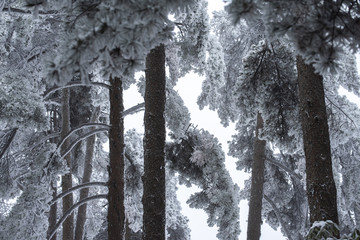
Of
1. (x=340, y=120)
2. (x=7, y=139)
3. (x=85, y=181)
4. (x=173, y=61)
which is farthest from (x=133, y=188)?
(x=340, y=120)

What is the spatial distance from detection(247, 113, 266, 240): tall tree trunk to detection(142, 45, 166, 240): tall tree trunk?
16.5 feet

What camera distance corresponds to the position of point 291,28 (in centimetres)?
342

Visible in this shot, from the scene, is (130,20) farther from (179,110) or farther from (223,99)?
(223,99)

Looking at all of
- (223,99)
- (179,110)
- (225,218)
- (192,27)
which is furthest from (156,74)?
(223,99)

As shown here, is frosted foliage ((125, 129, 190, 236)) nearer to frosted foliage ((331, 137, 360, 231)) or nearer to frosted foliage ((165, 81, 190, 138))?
frosted foliage ((165, 81, 190, 138))

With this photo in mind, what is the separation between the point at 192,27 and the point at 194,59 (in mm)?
841

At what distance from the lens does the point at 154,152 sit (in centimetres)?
620

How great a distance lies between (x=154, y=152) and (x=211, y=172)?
3.76 meters

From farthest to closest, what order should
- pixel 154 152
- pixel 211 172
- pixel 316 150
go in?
pixel 211 172, pixel 154 152, pixel 316 150

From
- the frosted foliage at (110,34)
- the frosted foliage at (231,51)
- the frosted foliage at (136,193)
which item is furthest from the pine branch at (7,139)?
the frosted foliage at (110,34)

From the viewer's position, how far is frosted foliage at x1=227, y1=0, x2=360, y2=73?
3289mm

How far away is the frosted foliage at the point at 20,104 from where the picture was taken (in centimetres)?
742

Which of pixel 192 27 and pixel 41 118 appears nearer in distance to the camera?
pixel 41 118

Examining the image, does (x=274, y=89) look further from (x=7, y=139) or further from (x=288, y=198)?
(x=288, y=198)
